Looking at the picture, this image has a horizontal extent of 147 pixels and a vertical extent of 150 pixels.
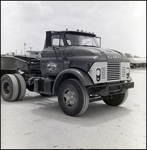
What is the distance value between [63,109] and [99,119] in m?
1.07

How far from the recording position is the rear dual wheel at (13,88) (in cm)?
719

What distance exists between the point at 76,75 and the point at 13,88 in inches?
118

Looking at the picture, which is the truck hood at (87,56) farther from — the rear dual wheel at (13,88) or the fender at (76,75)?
the rear dual wheel at (13,88)

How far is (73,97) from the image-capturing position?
546 centimetres

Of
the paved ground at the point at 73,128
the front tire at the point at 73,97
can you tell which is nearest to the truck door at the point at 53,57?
the front tire at the point at 73,97

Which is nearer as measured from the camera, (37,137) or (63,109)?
(37,137)

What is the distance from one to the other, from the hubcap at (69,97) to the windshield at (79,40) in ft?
5.21

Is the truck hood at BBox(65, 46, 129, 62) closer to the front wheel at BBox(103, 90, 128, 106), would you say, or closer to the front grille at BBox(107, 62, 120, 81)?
the front grille at BBox(107, 62, 120, 81)

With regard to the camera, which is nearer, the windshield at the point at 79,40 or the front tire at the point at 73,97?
the front tire at the point at 73,97

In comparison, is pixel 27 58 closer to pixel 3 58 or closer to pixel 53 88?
pixel 3 58

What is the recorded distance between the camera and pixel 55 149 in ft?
11.4

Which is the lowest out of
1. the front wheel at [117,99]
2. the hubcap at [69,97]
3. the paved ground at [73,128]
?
the paved ground at [73,128]

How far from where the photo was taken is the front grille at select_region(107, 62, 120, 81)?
217 inches

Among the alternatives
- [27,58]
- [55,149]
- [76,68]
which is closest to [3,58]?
[27,58]
